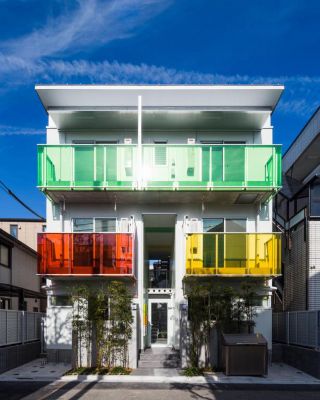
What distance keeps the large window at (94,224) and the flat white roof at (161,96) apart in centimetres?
425

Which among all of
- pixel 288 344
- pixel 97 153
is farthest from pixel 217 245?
pixel 97 153

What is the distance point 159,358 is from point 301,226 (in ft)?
23.4

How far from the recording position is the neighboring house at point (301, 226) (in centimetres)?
1507

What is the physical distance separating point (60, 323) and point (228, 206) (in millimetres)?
7497

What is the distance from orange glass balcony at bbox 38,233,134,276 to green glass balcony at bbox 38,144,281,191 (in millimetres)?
1741

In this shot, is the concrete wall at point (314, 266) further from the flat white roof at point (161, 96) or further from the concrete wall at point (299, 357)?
the flat white roof at point (161, 96)

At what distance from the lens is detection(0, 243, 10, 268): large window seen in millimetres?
19322

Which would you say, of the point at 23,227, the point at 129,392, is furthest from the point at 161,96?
the point at 23,227

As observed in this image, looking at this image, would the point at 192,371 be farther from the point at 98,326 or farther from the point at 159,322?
the point at 159,322

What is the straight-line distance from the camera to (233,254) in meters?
14.5

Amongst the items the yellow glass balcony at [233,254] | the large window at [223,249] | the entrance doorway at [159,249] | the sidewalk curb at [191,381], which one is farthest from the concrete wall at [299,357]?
the entrance doorway at [159,249]

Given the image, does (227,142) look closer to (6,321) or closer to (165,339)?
(165,339)

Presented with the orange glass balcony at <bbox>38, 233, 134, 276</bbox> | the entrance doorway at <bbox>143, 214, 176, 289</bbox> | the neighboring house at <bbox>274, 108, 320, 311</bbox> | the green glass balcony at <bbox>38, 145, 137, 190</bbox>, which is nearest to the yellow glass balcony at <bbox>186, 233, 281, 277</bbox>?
the neighboring house at <bbox>274, 108, 320, 311</bbox>

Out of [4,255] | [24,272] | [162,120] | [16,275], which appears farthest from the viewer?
[24,272]
